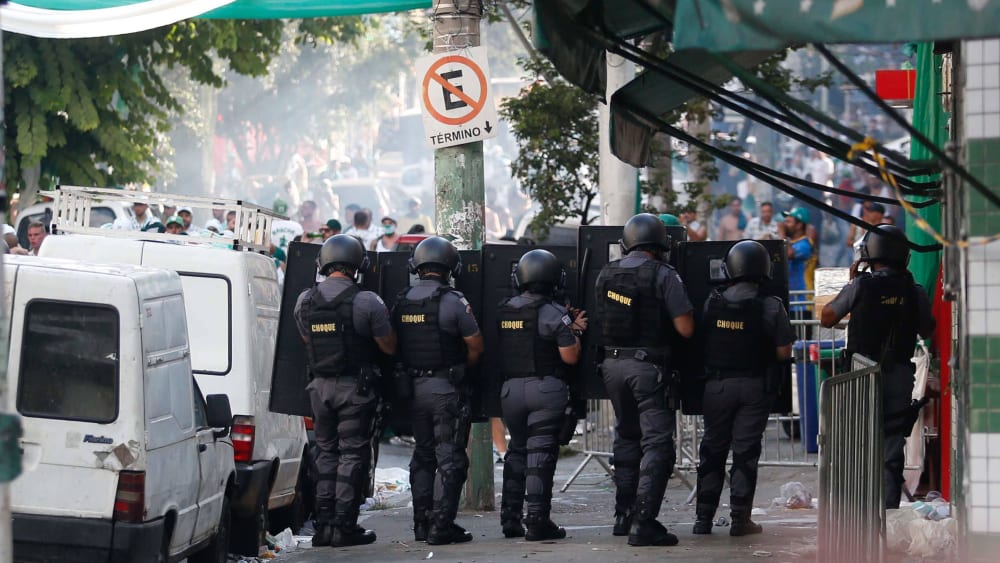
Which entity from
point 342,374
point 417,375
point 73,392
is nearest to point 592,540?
point 417,375

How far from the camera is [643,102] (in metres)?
8.48

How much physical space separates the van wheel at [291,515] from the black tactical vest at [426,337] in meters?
1.61

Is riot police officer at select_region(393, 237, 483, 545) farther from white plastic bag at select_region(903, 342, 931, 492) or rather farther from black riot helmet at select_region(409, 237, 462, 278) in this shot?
white plastic bag at select_region(903, 342, 931, 492)

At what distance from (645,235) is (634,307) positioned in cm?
45

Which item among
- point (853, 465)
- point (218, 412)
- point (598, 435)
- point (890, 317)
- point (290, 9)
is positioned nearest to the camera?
point (853, 465)

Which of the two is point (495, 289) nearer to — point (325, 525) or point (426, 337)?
point (426, 337)

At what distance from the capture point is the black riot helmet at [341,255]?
32.6 ft

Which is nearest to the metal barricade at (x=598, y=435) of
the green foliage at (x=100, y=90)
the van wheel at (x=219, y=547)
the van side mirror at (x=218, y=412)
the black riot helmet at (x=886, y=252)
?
the black riot helmet at (x=886, y=252)

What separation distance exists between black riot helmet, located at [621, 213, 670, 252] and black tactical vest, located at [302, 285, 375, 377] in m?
1.73

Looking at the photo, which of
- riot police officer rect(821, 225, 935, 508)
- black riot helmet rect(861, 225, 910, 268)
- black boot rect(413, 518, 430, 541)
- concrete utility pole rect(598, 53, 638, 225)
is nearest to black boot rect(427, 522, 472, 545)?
black boot rect(413, 518, 430, 541)

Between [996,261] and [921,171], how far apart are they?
921 mm

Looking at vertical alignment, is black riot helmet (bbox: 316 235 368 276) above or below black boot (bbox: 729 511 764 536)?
above

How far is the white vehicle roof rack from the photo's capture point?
10.6 meters

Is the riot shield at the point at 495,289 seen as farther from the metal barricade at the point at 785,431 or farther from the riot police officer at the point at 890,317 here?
the metal barricade at the point at 785,431
